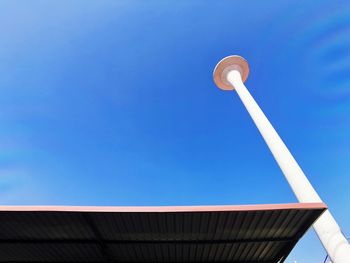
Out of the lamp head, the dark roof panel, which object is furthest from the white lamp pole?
the dark roof panel

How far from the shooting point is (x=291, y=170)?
38.1 ft

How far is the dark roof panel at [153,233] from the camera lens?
658cm

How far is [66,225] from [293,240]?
21.4 feet

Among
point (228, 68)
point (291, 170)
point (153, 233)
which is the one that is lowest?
point (153, 233)

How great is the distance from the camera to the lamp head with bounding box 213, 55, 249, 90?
20.4m

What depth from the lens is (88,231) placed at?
743 centimetres

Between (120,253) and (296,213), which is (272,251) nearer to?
(296,213)

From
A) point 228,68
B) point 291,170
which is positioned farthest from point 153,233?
point 228,68

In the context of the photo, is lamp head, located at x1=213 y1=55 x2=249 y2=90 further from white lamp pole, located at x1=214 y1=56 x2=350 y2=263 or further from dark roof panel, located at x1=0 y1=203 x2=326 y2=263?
dark roof panel, located at x1=0 y1=203 x2=326 y2=263

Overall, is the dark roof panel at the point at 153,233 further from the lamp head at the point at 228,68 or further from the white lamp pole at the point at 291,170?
the lamp head at the point at 228,68

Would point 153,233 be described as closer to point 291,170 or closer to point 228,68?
point 291,170

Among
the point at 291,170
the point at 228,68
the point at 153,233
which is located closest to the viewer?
the point at 153,233

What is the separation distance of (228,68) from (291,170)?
11221 millimetres

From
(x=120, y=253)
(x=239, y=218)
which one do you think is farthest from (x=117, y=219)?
→ (x=239, y=218)
